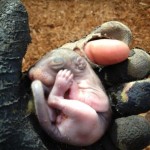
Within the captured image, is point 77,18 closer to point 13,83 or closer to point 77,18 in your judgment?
point 77,18

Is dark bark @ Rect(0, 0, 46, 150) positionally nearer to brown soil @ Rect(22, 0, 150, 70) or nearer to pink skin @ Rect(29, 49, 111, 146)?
pink skin @ Rect(29, 49, 111, 146)

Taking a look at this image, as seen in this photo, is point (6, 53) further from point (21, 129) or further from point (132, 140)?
point (132, 140)

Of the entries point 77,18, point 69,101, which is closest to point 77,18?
point 77,18

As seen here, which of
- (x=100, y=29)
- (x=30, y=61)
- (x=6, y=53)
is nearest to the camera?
(x=6, y=53)

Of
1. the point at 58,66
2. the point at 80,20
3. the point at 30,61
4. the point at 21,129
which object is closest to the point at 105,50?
the point at 58,66

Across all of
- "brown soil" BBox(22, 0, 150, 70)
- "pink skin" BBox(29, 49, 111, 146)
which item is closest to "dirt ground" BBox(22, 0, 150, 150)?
"brown soil" BBox(22, 0, 150, 70)

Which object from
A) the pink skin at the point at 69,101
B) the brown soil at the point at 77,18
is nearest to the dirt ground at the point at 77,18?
the brown soil at the point at 77,18
